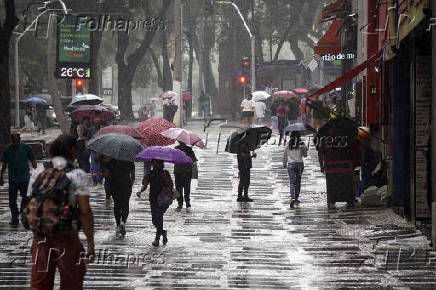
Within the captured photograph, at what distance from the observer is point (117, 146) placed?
16250 mm

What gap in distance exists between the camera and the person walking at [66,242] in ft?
27.7

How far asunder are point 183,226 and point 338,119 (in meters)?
4.54

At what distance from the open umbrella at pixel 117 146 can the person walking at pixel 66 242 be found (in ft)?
24.6

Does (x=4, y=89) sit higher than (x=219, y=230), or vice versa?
(x=4, y=89)

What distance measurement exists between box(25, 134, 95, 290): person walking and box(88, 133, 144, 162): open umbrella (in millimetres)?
7491

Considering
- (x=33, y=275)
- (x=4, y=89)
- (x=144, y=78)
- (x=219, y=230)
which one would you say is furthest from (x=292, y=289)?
(x=144, y=78)

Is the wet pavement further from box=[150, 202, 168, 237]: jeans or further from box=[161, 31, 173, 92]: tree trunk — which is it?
box=[161, 31, 173, 92]: tree trunk

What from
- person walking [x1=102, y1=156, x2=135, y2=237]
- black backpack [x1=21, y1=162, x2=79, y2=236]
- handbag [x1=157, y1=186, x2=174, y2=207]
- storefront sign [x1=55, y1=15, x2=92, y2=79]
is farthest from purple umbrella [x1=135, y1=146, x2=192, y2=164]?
storefront sign [x1=55, y1=15, x2=92, y2=79]

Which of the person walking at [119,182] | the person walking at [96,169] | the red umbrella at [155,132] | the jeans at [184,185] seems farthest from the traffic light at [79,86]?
the person walking at [119,182]

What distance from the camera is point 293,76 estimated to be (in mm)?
71938

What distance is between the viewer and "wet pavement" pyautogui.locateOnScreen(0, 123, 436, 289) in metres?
12.2

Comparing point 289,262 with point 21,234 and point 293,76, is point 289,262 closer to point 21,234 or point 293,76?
point 21,234

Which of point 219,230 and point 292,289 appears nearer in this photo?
point 292,289

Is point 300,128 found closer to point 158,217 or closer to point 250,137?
point 250,137
